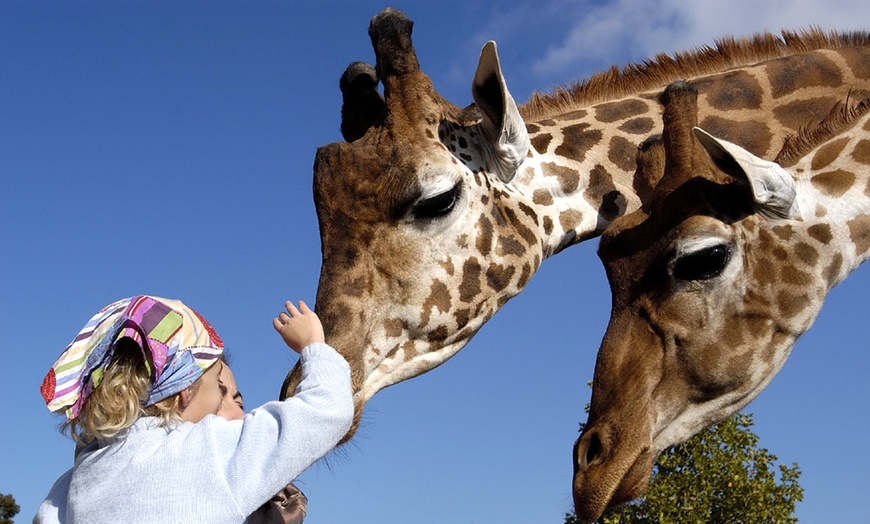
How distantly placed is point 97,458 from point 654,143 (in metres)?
3.71

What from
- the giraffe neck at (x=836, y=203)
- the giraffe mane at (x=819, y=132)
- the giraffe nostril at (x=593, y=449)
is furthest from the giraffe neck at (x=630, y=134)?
the giraffe nostril at (x=593, y=449)

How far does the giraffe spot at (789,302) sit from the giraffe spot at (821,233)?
1.02ft

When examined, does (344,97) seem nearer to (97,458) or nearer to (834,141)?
(834,141)

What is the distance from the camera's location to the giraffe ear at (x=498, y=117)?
6078 millimetres

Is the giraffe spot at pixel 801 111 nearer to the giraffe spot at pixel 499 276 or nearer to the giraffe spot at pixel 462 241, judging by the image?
the giraffe spot at pixel 499 276

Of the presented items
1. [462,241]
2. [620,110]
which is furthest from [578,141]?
[462,241]

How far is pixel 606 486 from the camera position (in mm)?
4691

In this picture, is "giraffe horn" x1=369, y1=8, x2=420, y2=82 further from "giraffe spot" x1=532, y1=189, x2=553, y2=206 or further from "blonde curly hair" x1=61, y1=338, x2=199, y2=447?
"blonde curly hair" x1=61, y1=338, x2=199, y2=447

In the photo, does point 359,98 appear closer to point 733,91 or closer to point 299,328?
point 733,91

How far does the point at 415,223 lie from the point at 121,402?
2.79m

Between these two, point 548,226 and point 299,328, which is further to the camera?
point 548,226

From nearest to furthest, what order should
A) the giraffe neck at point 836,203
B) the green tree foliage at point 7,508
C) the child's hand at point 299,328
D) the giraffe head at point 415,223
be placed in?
the child's hand at point 299,328 → the giraffe neck at point 836,203 → the giraffe head at point 415,223 → the green tree foliage at point 7,508

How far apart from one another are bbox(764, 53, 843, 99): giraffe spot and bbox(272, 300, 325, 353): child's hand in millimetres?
4211

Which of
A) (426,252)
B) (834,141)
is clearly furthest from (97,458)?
(834,141)
